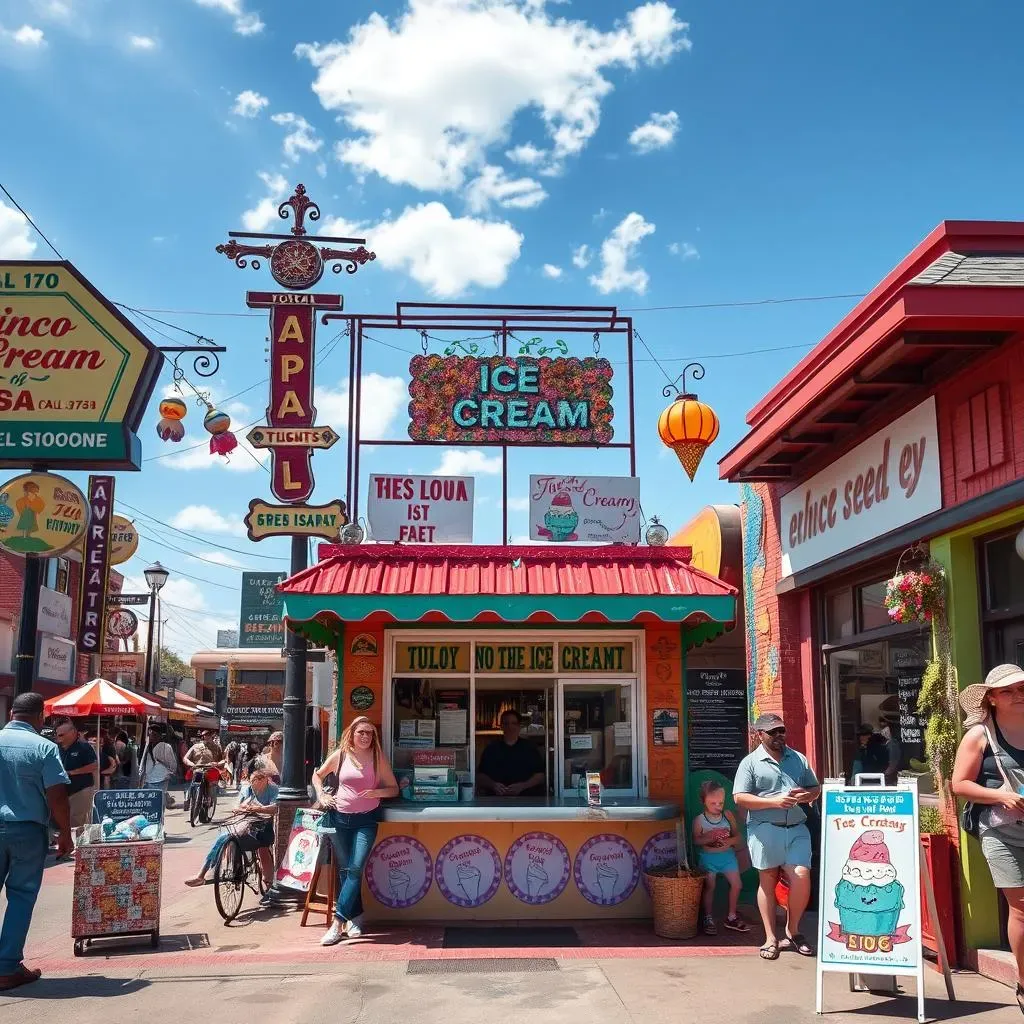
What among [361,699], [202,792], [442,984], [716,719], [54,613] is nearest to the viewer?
[442,984]

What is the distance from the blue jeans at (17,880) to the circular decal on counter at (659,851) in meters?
4.84

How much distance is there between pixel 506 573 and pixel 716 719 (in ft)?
22.4

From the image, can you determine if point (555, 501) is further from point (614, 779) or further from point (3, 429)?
point (3, 429)

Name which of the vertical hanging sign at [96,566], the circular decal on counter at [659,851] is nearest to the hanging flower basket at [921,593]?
the circular decal on counter at [659,851]

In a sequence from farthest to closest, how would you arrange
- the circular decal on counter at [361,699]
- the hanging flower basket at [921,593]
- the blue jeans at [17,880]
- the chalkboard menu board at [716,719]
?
the chalkboard menu board at [716,719], the circular decal on counter at [361,699], the hanging flower basket at [921,593], the blue jeans at [17,880]

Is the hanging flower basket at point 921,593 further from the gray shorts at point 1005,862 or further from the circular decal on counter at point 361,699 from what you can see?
the circular decal on counter at point 361,699

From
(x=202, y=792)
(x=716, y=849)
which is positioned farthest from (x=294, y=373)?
(x=202, y=792)

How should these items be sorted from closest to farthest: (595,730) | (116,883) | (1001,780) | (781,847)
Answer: (1001,780) → (781,847) → (116,883) → (595,730)

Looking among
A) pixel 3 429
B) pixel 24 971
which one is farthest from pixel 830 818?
pixel 3 429

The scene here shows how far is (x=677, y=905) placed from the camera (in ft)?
27.5

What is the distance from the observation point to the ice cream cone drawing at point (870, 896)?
619 cm

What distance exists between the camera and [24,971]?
23.1 ft

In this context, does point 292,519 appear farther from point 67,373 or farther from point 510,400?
point 67,373

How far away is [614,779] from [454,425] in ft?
14.7
